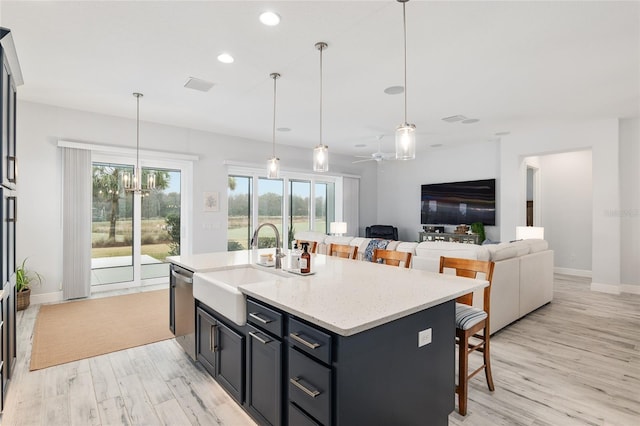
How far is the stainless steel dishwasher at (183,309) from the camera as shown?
2682 millimetres

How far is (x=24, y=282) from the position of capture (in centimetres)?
440

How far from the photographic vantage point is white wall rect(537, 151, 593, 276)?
6.72m

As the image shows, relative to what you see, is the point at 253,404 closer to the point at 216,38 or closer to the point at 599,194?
the point at 216,38

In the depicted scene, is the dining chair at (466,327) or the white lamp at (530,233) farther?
the white lamp at (530,233)

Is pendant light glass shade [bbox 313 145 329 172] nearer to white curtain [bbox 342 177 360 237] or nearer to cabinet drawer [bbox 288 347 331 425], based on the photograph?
cabinet drawer [bbox 288 347 331 425]

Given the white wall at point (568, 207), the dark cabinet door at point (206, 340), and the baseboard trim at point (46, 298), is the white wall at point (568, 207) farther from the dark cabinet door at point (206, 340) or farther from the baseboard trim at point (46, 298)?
the baseboard trim at point (46, 298)

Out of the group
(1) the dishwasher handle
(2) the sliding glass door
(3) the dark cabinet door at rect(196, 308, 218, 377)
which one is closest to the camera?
(3) the dark cabinet door at rect(196, 308, 218, 377)

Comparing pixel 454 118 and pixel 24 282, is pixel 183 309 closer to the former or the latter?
pixel 24 282

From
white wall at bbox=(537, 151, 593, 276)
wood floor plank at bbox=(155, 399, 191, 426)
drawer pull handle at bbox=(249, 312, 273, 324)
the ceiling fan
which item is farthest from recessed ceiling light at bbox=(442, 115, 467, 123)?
wood floor plank at bbox=(155, 399, 191, 426)

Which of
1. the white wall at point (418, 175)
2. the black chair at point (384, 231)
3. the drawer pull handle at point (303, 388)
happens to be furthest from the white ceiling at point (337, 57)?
the black chair at point (384, 231)

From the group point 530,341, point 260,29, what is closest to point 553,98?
point 530,341

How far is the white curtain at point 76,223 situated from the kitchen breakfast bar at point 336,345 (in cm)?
361

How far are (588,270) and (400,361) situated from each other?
7157mm

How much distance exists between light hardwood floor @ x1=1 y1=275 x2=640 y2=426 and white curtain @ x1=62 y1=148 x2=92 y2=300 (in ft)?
4.35
